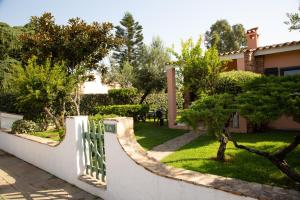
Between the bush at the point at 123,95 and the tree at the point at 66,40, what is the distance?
16.3 ft

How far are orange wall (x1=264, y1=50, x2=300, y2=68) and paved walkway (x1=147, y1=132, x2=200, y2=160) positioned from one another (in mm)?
4971

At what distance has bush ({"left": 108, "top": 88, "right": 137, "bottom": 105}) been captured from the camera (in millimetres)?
22672

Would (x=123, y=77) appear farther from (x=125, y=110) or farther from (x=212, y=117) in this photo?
(x=212, y=117)

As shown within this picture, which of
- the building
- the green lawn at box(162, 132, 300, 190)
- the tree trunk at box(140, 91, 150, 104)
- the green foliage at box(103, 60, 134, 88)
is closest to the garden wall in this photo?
the green lawn at box(162, 132, 300, 190)

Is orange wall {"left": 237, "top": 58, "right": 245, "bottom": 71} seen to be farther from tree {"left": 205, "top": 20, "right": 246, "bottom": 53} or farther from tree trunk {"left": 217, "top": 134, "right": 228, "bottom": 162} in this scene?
tree {"left": 205, "top": 20, "right": 246, "bottom": 53}

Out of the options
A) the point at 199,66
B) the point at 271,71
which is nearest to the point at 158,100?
the point at 271,71

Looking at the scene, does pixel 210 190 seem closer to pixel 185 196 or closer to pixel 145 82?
pixel 185 196

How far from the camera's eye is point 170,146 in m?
11.0

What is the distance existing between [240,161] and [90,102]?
641 inches

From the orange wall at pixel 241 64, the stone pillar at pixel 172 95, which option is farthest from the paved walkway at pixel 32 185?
the orange wall at pixel 241 64

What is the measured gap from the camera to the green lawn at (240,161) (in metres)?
6.50

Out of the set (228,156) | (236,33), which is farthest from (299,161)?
(236,33)

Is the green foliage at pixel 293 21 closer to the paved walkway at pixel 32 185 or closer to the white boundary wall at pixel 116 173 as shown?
the white boundary wall at pixel 116 173

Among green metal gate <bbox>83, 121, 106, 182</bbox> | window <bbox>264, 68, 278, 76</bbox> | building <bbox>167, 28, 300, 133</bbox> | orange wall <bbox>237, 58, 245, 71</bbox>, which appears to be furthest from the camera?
window <bbox>264, 68, 278, 76</bbox>
